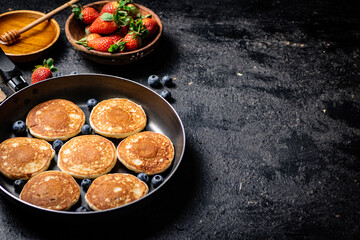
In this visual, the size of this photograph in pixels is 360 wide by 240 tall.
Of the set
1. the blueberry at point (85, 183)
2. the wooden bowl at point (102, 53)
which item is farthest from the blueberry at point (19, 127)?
the wooden bowl at point (102, 53)

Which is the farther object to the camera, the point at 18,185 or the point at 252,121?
the point at 252,121

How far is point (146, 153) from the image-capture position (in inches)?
62.6

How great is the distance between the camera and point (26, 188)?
1414 mm

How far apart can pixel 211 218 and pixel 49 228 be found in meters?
0.73

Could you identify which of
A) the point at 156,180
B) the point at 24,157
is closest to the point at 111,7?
the point at 24,157

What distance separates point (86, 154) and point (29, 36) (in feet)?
3.41

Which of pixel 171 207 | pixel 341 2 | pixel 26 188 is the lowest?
pixel 341 2

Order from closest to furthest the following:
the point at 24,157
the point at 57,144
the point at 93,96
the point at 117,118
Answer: the point at 24,157, the point at 57,144, the point at 117,118, the point at 93,96

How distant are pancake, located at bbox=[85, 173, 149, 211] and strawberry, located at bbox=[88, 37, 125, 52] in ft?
2.66

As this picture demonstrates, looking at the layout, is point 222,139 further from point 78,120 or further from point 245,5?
point 245,5

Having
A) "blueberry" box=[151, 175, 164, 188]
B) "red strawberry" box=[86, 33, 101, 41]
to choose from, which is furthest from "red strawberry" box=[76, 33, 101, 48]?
"blueberry" box=[151, 175, 164, 188]

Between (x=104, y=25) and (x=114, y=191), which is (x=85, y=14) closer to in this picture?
(x=104, y=25)

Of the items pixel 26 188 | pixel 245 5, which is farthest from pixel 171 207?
pixel 245 5

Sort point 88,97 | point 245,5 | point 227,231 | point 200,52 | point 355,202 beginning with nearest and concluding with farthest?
point 227,231 → point 355,202 → point 88,97 → point 200,52 → point 245,5
